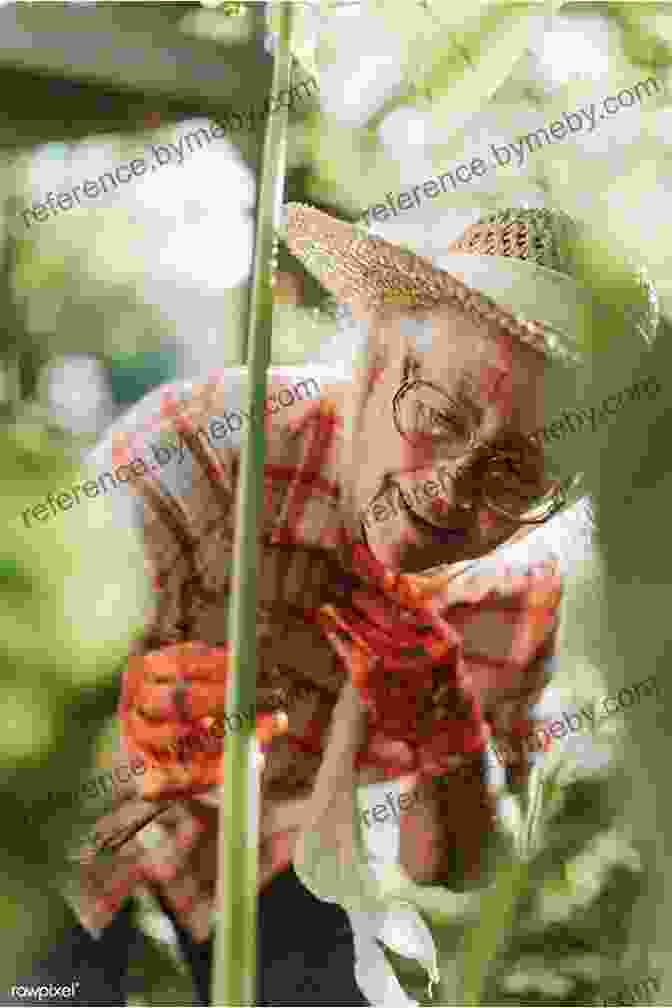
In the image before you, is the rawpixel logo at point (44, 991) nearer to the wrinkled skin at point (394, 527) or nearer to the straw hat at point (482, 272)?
the wrinkled skin at point (394, 527)

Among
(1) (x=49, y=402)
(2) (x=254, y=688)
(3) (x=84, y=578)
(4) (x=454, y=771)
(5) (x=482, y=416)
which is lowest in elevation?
(4) (x=454, y=771)

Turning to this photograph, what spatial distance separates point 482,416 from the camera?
5.57 feet

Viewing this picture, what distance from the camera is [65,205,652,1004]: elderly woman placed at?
168 cm

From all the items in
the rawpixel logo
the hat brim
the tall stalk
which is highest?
the hat brim

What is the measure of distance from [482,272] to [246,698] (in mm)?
696

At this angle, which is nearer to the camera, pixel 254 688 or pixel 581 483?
pixel 254 688

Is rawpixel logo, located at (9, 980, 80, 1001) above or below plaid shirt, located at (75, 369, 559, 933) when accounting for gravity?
below

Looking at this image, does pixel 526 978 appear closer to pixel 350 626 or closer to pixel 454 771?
pixel 454 771

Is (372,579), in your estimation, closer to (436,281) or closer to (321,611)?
(321,611)

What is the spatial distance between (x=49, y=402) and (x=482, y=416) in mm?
642

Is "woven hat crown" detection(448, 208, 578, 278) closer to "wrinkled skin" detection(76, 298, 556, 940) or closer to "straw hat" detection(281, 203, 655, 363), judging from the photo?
"straw hat" detection(281, 203, 655, 363)

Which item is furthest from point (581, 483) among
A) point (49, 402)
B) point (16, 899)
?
point (16, 899)

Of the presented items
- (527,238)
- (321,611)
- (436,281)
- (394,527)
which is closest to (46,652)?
(321,611)

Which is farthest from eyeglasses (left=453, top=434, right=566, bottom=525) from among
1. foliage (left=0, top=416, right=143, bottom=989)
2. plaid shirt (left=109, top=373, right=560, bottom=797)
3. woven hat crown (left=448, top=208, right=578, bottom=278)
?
foliage (left=0, top=416, right=143, bottom=989)
